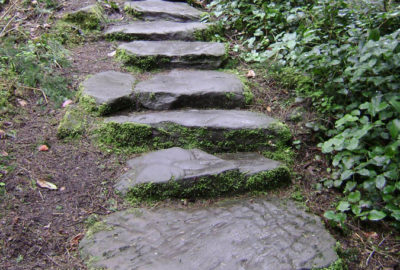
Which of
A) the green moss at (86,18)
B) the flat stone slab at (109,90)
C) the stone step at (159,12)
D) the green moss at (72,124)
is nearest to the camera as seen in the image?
the green moss at (72,124)

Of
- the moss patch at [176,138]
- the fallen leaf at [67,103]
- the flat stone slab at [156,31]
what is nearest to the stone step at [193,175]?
the moss patch at [176,138]

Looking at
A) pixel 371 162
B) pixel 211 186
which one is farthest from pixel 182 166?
pixel 371 162

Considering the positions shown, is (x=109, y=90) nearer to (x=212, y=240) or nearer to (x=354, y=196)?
(x=212, y=240)

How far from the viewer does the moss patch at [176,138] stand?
2.77m

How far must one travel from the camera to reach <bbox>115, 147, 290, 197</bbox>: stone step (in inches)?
92.8

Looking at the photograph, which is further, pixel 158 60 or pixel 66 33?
pixel 66 33

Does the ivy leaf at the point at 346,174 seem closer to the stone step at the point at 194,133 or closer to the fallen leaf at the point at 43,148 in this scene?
the stone step at the point at 194,133

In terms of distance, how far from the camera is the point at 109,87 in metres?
3.14

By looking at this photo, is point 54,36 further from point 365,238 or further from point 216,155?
point 365,238

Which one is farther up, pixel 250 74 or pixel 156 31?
pixel 156 31

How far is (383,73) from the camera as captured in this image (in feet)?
8.55

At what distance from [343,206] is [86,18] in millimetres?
3631

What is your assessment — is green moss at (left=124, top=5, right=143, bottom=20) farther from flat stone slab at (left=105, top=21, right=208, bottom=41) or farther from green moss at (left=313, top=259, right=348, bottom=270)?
green moss at (left=313, top=259, right=348, bottom=270)

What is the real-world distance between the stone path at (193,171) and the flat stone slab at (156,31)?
0.17 meters
